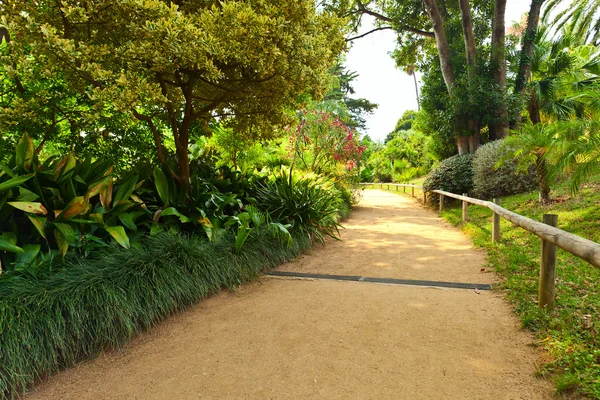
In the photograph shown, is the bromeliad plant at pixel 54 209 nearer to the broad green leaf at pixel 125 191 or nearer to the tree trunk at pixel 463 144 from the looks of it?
the broad green leaf at pixel 125 191

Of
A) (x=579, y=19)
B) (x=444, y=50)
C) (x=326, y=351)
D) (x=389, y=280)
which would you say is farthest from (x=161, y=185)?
(x=579, y=19)

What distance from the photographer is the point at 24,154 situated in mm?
3428

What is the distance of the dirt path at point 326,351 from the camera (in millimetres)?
2356

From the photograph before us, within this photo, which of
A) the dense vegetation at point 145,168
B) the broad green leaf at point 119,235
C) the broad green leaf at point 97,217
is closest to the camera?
the dense vegetation at point 145,168

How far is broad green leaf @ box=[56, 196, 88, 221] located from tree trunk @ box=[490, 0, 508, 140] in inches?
456

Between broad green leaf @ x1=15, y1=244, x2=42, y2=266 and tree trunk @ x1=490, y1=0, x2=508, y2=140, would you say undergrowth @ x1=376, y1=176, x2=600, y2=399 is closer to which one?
broad green leaf @ x1=15, y1=244, x2=42, y2=266

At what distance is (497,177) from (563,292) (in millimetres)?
6727

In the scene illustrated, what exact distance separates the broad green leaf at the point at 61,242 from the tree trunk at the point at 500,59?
1180 centimetres

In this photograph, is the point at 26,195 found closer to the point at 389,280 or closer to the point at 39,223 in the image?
the point at 39,223

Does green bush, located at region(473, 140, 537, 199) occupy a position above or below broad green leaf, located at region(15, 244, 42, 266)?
above

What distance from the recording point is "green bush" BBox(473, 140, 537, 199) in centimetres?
932

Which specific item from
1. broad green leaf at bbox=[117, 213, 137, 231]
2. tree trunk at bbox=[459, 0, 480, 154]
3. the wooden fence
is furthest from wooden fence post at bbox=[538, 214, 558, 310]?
tree trunk at bbox=[459, 0, 480, 154]

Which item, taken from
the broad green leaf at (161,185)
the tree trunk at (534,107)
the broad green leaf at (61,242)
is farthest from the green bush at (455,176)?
the broad green leaf at (61,242)

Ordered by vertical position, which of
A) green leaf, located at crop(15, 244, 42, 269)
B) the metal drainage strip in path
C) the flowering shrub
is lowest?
the metal drainage strip in path
